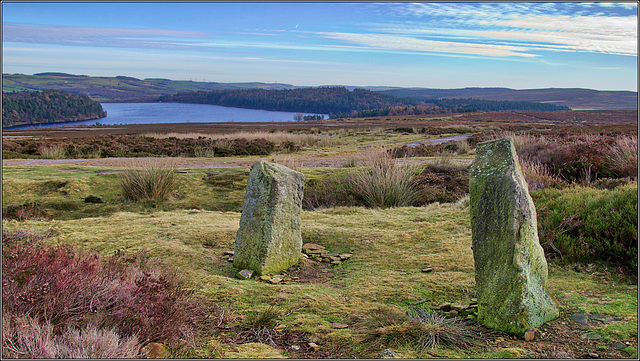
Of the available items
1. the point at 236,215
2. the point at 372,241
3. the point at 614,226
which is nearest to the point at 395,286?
the point at 372,241

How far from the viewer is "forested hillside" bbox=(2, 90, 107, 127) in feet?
295

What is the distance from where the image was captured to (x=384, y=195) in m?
11.2

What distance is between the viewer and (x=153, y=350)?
10.7 feet

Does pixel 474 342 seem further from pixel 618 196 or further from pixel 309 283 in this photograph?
pixel 618 196

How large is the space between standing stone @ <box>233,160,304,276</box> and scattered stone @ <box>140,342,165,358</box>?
8.46 feet

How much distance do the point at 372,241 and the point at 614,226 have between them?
3.83 m

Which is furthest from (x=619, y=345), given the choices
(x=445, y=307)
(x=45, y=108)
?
(x=45, y=108)

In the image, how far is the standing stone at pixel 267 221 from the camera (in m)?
5.95

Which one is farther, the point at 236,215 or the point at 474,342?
the point at 236,215

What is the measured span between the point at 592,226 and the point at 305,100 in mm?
155303

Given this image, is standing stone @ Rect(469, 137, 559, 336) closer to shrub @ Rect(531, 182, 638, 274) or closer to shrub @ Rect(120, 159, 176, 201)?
shrub @ Rect(531, 182, 638, 274)

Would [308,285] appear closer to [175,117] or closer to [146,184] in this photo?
[146,184]

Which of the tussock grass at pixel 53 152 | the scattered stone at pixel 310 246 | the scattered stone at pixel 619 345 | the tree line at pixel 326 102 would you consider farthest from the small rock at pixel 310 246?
the tree line at pixel 326 102

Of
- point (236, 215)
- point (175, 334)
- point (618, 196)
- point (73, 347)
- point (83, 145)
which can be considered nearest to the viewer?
point (73, 347)
